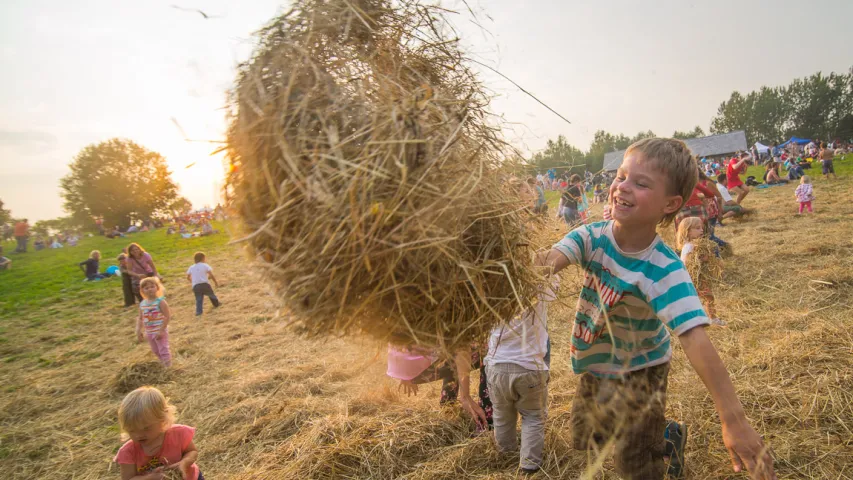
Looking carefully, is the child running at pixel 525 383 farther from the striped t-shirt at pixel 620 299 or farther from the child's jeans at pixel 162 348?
the child's jeans at pixel 162 348

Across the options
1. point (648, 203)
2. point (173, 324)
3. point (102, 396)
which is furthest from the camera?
point (173, 324)

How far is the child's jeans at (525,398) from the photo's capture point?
2922mm

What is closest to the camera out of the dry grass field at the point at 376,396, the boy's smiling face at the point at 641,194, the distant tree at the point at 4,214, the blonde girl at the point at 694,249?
the boy's smiling face at the point at 641,194

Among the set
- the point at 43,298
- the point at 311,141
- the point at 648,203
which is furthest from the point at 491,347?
the point at 43,298

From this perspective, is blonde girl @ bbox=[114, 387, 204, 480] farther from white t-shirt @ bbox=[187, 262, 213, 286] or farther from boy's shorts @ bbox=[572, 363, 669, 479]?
white t-shirt @ bbox=[187, 262, 213, 286]

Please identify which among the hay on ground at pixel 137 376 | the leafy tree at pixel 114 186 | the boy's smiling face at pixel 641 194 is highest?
the leafy tree at pixel 114 186

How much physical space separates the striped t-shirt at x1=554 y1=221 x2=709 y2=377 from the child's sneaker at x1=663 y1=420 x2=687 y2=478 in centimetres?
65

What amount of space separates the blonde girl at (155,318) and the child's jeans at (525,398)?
18.7 feet

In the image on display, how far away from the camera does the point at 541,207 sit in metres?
2.24

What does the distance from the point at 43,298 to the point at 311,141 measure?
18.5m

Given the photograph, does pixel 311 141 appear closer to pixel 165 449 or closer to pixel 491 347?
pixel 491 347

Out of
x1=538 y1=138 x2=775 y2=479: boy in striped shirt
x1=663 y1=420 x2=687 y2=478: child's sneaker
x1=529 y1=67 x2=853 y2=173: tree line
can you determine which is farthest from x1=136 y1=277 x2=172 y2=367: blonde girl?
x1=529 y1=67 x2=853 y2=173: tree line

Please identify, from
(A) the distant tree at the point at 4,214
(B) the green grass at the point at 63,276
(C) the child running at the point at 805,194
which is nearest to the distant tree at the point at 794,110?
(C) the child running at the point at 805,194

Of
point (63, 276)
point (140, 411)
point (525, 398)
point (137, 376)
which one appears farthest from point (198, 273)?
point (63, 276)
